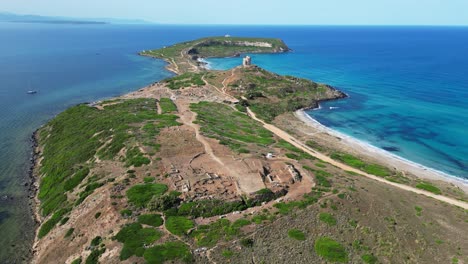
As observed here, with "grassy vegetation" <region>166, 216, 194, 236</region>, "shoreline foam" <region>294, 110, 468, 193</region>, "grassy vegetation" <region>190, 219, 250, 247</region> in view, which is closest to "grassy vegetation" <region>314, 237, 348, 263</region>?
"grassy vegetation" <region>190, 219, 250, 247</region>

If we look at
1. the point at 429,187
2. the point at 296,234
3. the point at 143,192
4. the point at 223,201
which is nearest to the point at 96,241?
the point at 143,192

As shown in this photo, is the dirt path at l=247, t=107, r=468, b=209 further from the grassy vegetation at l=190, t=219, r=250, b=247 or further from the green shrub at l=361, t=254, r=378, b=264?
the grassy vegetation at l=190, t=219, r=250, b=247

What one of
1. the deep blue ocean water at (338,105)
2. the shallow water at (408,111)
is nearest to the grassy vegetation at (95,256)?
the deep blue ocean water at (338,105)

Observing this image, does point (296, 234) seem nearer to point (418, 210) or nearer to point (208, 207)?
point (208, 207)

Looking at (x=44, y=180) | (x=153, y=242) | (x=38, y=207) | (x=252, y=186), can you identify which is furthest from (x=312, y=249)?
(x=44, y=180)

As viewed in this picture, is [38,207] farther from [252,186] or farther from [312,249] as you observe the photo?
[312,249]

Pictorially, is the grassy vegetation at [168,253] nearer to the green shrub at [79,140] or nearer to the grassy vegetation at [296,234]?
the grassy vegetation at [296,234]
